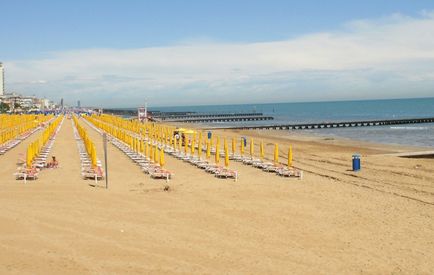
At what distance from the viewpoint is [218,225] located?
33.7ft

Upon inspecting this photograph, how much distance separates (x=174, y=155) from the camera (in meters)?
23.4

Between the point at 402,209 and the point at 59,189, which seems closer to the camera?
the point at 402,209

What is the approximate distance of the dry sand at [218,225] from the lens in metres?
7.92

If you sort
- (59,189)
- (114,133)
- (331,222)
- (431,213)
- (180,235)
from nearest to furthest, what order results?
(180,235), (331,222), (431,213), (59,189), (114,133)

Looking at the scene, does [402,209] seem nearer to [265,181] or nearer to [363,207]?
[363,207]

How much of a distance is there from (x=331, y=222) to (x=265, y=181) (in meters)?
5.43

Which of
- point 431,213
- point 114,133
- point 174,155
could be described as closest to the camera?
point 431,213

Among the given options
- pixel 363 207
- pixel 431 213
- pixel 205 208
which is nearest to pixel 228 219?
pixel 205 208

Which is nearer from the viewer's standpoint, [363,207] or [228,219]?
[228,219]

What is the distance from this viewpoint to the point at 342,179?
1697cm

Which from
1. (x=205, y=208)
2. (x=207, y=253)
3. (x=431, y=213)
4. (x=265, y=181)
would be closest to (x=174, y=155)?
(x=265, y=181)

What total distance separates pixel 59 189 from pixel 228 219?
5245mm

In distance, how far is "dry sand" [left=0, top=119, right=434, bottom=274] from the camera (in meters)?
7.92

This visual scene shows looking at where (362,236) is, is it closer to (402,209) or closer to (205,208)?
(402,209)
